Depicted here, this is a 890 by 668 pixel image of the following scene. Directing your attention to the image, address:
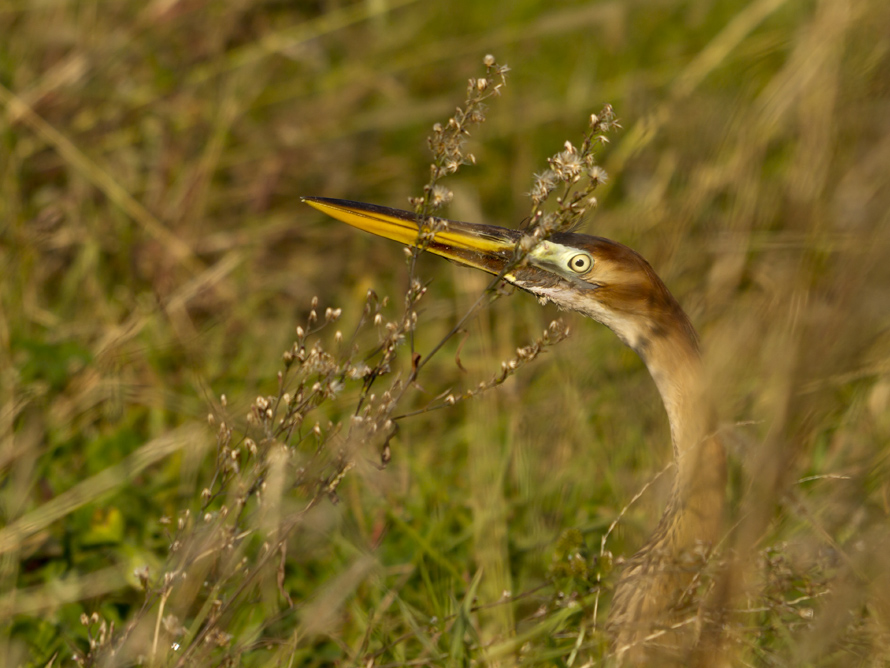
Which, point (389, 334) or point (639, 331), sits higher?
point (639, 331)

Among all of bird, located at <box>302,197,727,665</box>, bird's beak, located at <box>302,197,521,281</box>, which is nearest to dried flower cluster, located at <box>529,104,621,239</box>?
bird, located at <box>302,197,727,665</box>

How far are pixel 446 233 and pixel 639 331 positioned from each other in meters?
0.42

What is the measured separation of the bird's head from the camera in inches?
75.2

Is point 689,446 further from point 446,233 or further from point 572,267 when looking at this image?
point 446,233

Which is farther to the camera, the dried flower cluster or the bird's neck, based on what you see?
the bird's neck

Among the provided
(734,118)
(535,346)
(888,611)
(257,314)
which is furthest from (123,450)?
(734,118)

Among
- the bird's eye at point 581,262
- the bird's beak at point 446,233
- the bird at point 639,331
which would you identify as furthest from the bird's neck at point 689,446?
the bird's beak at point 446,233

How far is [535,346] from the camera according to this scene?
5.43 ft

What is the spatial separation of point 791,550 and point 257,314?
2.25 meters

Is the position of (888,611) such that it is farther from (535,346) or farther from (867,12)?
(867,12)

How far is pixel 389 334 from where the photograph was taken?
1643mm

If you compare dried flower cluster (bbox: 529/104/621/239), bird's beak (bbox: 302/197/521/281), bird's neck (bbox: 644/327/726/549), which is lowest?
bird's neck (bbox: 644/327/726/549)

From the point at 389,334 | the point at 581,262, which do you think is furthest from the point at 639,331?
the point at 389,334

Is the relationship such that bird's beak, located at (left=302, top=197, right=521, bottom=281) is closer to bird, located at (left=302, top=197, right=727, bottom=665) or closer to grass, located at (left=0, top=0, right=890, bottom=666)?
bird, located at (left=302, top=197, right=727, bottom=665)
